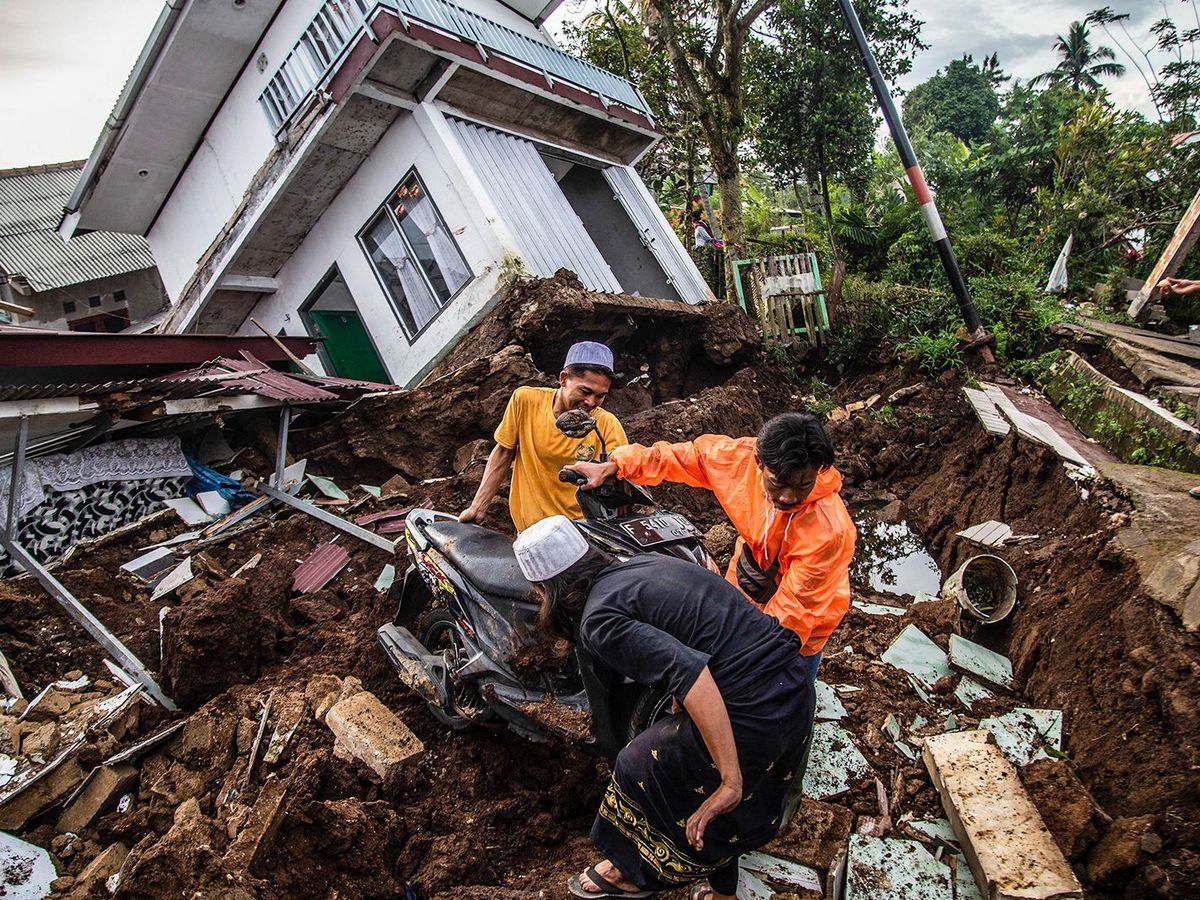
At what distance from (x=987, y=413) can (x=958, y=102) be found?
4326 cm

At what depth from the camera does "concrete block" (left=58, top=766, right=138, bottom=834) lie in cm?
309

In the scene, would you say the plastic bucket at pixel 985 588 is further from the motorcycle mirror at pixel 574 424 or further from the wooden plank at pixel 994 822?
the motorcycle mirror at pixel 574 424

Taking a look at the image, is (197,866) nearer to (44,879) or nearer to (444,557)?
(44,879)

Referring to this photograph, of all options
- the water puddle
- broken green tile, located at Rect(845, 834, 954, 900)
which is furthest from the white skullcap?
the water puddle

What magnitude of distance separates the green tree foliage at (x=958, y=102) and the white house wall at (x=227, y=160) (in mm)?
37443

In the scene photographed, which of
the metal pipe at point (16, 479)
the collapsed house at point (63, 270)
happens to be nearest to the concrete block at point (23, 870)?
the metal pipe at point (16, 479)

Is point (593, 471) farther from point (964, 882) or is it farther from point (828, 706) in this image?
point (964, 882)

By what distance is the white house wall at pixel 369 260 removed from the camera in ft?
27.3

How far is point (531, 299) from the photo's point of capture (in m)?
7.92

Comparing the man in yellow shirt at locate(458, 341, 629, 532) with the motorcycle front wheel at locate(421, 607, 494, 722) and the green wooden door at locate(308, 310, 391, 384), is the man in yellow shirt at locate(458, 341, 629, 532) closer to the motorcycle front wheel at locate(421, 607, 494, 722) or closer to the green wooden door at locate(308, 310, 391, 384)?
the motorcycle front wheel at locate(421, 607, 494, 722)

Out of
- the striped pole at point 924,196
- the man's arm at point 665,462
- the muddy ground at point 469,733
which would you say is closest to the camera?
the muddy ground at point 469,733

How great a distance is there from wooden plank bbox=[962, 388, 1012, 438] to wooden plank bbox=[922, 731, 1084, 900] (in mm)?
4342

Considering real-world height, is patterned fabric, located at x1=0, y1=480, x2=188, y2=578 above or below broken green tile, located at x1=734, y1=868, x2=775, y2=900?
above

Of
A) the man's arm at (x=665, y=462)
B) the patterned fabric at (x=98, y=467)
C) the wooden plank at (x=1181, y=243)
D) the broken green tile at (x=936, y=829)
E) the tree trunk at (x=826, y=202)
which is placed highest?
the tree trunk at (x=826, y=202)
